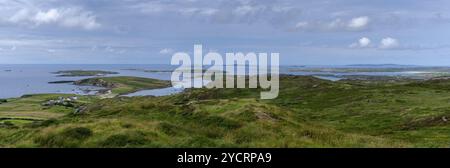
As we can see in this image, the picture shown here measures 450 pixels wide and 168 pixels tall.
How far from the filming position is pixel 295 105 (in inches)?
4449

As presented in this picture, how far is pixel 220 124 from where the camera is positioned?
42250 millimetres

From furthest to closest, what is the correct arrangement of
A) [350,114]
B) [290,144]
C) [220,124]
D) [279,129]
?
[350,114], [220,124], [279,129], [290,144]

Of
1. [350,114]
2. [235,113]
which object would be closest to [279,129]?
[235,113]

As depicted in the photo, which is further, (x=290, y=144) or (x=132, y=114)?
(x=132, y=114)

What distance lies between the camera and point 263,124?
39.9 m

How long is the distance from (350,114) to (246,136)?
6200 centimetres

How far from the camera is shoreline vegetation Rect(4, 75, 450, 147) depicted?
1089 inches

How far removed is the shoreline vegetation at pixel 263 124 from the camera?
90.7 feet

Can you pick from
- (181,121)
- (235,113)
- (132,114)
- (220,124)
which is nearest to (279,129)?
(220,124)
